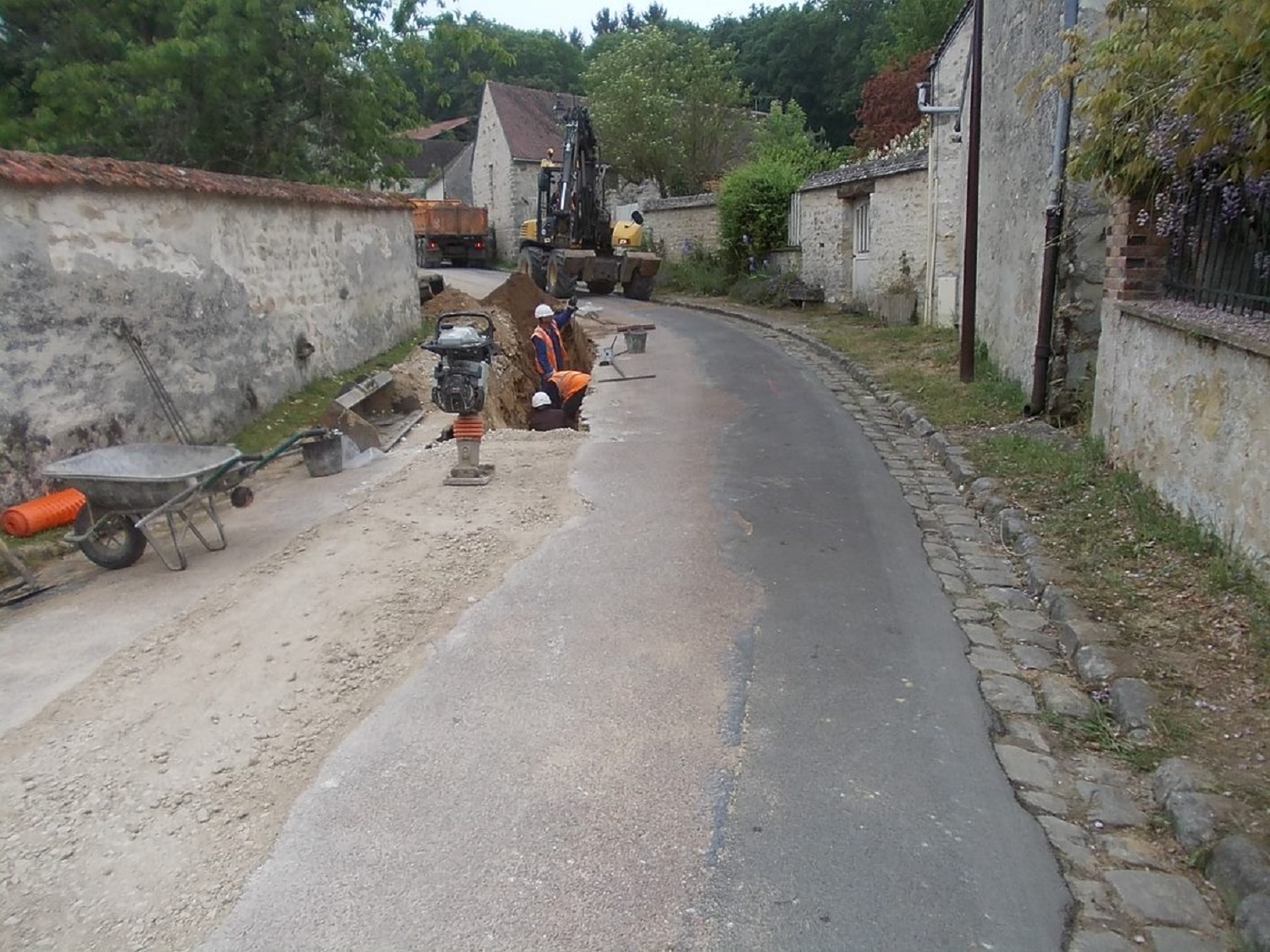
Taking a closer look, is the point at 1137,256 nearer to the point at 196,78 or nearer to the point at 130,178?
the point at 130,178

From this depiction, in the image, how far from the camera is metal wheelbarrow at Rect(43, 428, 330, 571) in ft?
19.9

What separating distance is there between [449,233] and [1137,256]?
31.6 m

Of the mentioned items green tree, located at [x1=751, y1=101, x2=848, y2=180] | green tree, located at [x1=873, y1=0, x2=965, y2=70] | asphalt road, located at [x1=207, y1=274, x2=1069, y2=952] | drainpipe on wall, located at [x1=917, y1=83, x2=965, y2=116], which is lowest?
asphalt road, located at [x1=207, y1=274, x2=1069, y2=952]

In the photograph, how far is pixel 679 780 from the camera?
147 inches

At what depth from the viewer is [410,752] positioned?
3938 millimetres

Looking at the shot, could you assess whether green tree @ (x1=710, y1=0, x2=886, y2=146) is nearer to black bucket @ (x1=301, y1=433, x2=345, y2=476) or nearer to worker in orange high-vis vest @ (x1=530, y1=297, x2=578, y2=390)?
worker in orange high-vis vest @ (x1=530, y1=297, x2=578, y2=390)

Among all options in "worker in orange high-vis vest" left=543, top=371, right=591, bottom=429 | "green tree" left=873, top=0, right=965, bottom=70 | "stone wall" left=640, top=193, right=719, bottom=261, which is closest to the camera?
"worker in orange high-vis vest" left=543, top=371, right=591, bottom=429

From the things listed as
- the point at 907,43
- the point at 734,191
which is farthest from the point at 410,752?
the point at 907,43

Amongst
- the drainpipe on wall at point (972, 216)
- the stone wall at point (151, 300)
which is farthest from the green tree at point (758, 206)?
the stone wall at point (151, 300)

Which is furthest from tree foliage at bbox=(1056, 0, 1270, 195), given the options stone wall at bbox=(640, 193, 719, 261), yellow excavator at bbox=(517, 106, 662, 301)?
stone wall at bbox=(640, 193, 719, 261)

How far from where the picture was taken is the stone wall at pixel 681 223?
2819 centimetres

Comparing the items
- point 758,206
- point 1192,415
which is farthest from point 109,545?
point 758,206

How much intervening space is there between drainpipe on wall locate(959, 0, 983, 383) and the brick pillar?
3665mm

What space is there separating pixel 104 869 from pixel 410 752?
1.13 metres
